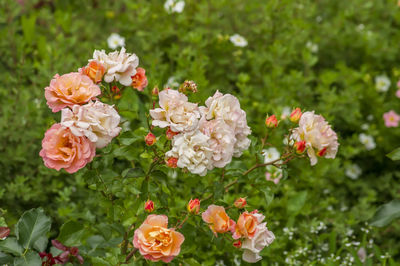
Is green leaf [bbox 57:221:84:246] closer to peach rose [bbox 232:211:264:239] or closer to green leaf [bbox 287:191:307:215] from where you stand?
peach rose [bbox 232:211:264:239]

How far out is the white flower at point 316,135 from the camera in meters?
1.28

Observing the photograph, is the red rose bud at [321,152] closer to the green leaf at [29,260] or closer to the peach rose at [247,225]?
the peach rose at [247,225]

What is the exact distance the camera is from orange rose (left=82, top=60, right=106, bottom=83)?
4.11ft

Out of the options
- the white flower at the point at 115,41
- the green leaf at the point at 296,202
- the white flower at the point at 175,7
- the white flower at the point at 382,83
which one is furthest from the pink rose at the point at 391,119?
the white flower at the point at 115,41

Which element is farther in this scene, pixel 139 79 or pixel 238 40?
pixel 238 40

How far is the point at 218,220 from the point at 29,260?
0.52 m

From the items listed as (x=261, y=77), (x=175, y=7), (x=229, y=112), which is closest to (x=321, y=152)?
(x=229, y=112)

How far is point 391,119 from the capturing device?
103 inches

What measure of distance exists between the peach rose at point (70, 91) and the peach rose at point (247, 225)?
0.50 metres

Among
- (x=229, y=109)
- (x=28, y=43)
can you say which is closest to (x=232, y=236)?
(x=229, y=109)

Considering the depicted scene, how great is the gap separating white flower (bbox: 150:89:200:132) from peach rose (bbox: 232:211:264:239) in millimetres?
268

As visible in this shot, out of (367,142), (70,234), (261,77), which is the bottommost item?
(367,142)

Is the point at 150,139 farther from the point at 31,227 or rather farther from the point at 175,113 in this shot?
the point at 31,227

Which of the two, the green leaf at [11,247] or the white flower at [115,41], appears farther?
the white flower at [115,41]
